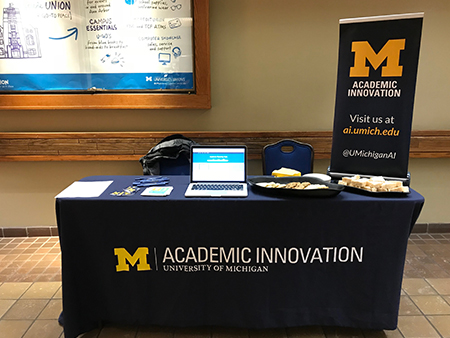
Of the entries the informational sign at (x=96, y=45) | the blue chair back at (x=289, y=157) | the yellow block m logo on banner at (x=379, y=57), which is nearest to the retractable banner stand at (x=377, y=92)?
the yellow block m logo on banner at (x=379, y=57)

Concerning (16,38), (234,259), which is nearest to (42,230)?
(16,38)

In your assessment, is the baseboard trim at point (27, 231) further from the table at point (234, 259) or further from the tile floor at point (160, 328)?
the table at point (234, 259)

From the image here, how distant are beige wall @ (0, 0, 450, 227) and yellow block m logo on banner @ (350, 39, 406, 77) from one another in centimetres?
120

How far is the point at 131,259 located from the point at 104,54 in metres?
2.21

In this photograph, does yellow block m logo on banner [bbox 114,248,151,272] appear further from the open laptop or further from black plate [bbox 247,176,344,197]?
black plate [bbox 247,176,344,197]

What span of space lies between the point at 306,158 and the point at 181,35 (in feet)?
5.66

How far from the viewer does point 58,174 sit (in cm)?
353

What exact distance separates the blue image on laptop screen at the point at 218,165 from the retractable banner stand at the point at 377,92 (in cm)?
75

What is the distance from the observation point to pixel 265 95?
341cm

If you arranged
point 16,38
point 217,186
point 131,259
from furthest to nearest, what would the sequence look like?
point 16,38, point 217,186, point 131,259

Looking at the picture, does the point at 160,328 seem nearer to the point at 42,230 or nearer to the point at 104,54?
the point at 42,230

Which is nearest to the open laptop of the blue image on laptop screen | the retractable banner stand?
the blue image on laptop screen

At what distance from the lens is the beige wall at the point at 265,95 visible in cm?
323

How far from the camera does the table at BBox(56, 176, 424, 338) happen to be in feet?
6.26
